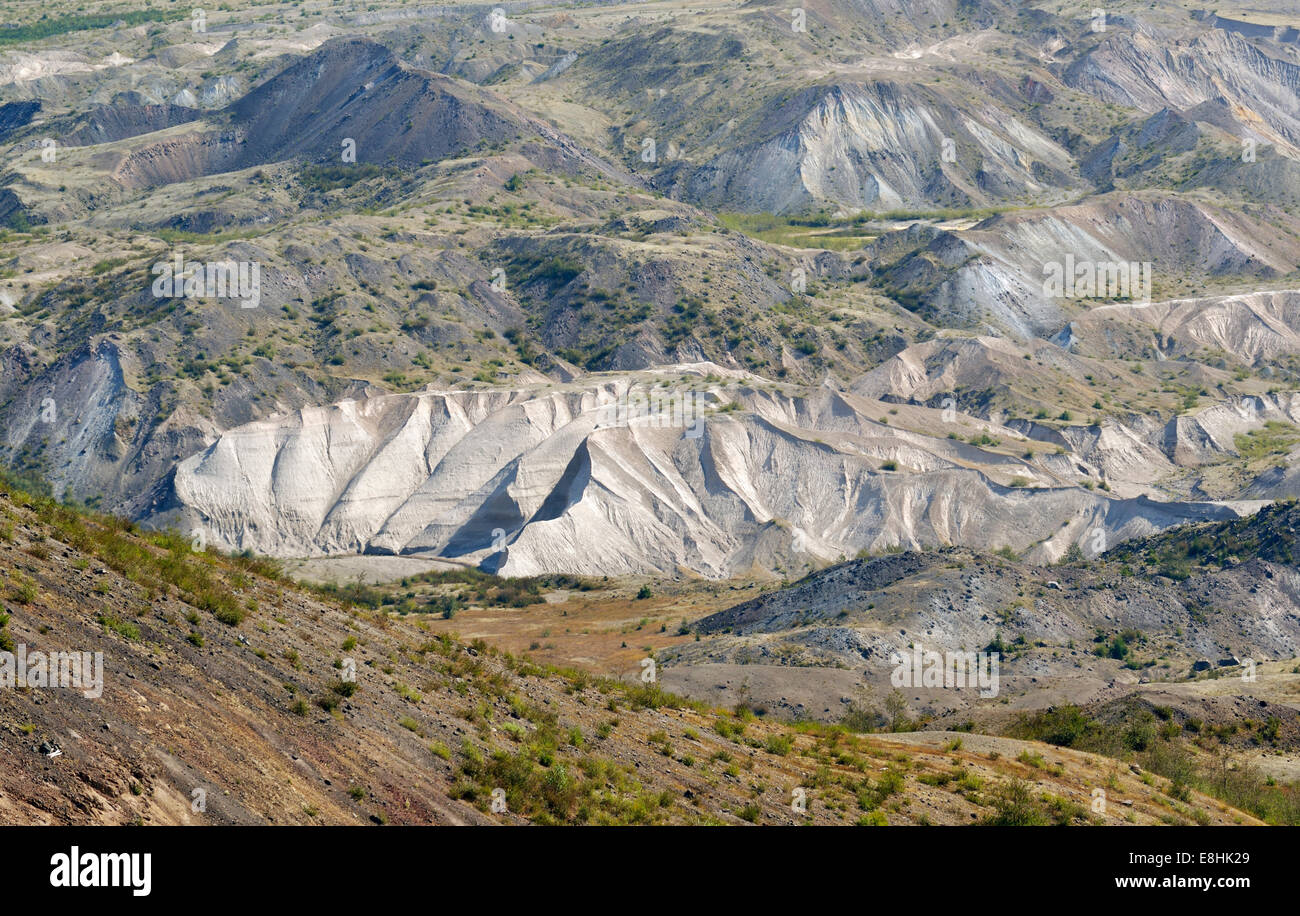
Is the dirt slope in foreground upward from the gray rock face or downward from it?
downward

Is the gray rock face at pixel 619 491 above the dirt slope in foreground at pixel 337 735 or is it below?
above

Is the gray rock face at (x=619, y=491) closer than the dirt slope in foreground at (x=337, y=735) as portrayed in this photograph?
No

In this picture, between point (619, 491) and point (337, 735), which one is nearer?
point (337, 735)

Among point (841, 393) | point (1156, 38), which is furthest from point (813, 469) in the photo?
point (1156, 38)

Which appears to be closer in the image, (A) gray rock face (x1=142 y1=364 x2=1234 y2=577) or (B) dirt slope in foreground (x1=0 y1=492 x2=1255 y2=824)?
(B) dirt slope in foreground (x1=0 y1=492 x2=1255 y2=824)

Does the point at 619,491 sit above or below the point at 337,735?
above

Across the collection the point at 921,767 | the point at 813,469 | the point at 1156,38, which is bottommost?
the point at 921,767

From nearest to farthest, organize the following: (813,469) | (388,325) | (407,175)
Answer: (813,469) → (388,325) → (407,175)
